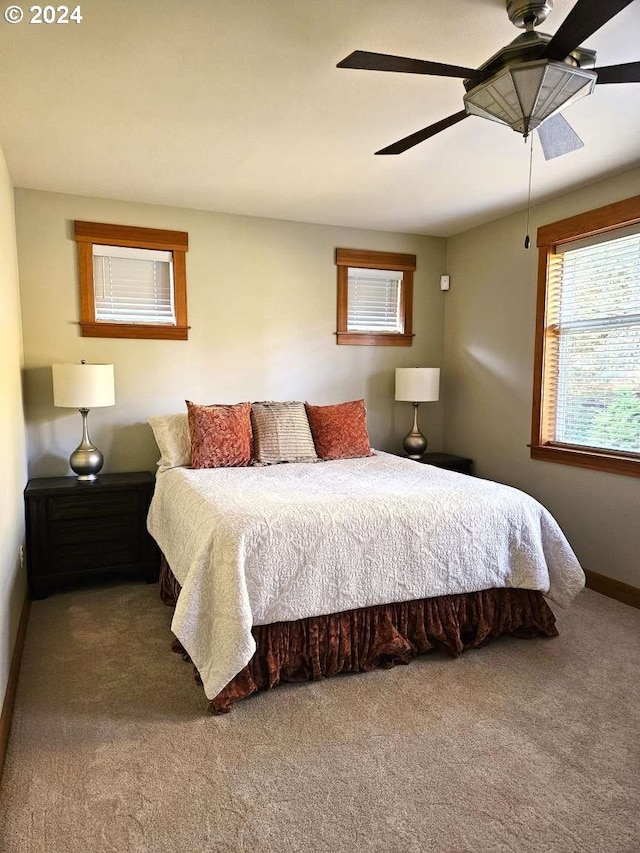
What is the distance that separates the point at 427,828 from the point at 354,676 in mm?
884

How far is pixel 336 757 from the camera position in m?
1.99

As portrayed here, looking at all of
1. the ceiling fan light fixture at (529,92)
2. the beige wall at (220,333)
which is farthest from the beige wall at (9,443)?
the ceiling fan light fixture at (529,92)

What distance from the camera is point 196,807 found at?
176 cm

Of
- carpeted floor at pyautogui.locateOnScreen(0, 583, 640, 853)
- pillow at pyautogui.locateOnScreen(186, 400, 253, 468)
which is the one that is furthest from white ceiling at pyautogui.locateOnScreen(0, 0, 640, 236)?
carpeted floor at pyautogui.locateOnScreen(0, 583, 640, 853)

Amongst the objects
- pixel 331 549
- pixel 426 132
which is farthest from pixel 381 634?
pixel 426 132

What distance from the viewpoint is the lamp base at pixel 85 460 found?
12.2 feet

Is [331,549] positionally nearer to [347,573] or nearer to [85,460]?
[347,573]

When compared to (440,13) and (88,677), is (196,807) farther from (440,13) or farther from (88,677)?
(440,13)

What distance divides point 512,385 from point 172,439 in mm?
2536

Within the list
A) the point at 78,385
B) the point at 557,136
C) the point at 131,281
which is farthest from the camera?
the point at 131,281

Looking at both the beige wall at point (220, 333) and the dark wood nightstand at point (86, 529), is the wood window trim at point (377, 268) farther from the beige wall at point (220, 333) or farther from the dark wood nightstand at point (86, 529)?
the dark wood nightstand at point (86, 529)

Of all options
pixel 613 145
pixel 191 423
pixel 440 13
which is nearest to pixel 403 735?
pixel 191 423

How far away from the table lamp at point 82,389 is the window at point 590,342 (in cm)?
295

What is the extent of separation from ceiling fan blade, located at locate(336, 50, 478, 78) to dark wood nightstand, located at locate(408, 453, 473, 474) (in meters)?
3.17
